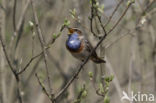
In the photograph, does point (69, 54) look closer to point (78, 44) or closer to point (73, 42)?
point (78, 44)

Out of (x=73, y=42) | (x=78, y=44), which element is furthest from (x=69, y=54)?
(x=73, y=42)

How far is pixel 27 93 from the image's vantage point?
673cm

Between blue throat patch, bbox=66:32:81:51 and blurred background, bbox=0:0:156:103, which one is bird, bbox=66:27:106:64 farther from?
blurred background, bbox=0:0:156:103

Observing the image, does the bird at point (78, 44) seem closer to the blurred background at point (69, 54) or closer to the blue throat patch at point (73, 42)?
the blue throat patch at point (73, 42)

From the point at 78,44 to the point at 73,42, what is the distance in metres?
0.15

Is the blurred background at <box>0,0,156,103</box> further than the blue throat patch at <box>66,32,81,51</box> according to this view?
Yes

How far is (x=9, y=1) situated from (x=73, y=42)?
4.65ft

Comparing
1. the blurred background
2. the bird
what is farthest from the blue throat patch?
the blurred background

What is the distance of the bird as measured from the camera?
4.52 metres

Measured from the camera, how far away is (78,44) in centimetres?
473

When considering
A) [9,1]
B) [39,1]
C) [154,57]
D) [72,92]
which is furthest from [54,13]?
[154,57]

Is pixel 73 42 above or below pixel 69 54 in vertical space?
above

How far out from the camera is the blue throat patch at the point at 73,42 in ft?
14.9

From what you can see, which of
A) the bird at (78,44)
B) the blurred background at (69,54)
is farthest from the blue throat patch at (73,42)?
the blurred background at (69,54)
